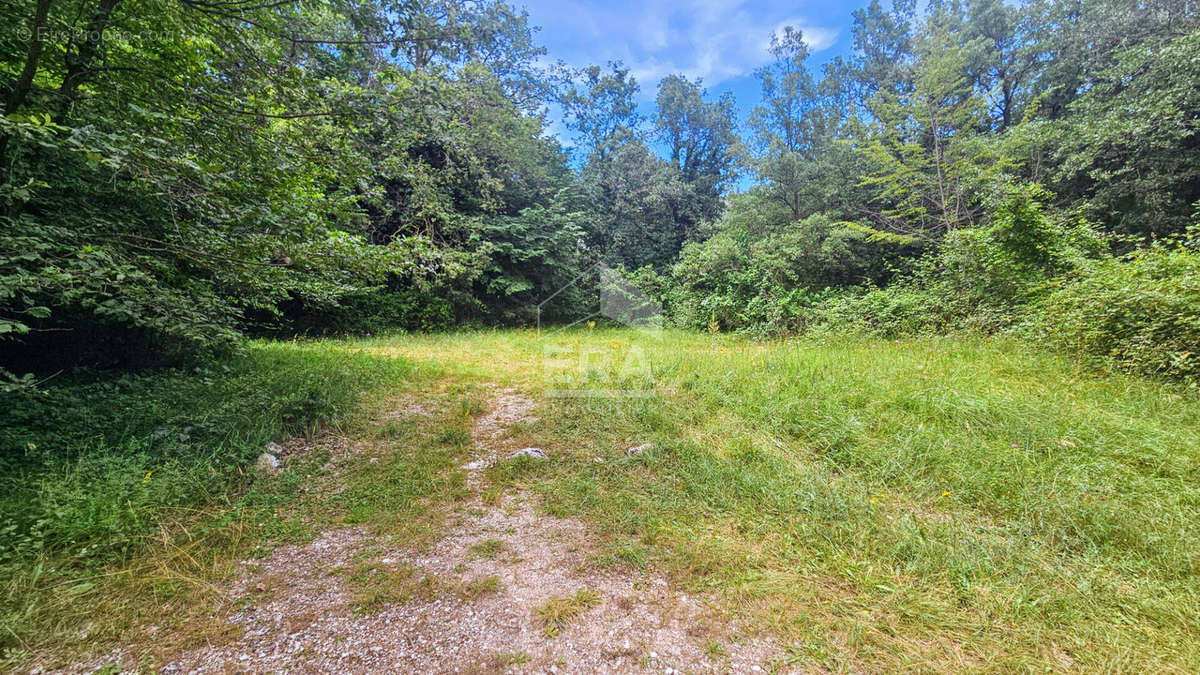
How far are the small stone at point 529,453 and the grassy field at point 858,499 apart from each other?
3.6 inches

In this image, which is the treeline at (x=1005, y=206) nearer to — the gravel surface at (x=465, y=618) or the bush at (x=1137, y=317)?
the bush at (x=1137, y=317)

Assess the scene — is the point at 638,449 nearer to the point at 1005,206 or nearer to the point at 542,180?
the point at 1005,206

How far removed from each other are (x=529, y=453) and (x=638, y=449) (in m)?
0.83

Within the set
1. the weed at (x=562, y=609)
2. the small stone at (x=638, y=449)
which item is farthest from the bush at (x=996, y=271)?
the weed at (x=562, y=609)

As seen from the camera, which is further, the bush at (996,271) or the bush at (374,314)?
the bush at (374,314)

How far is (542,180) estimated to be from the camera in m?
13.4

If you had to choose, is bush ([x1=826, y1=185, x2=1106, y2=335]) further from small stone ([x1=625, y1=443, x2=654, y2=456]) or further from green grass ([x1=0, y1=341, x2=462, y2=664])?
green grass ([x1=0, y1=341, x2=462, y2=664])

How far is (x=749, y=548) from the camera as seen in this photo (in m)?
1.88

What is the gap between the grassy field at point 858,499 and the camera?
55.2 inches

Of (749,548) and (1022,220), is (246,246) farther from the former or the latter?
(1022,220)

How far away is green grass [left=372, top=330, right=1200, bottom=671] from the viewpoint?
1385mm
